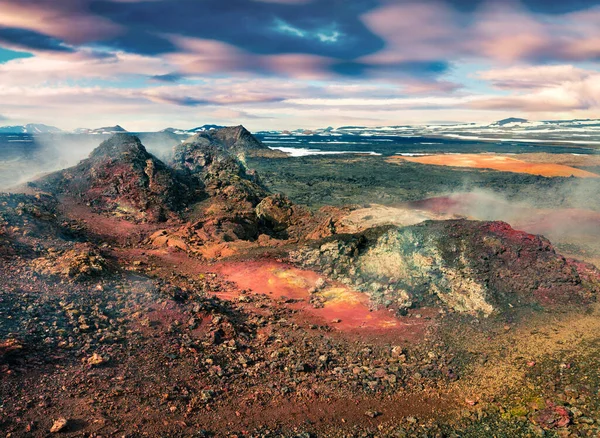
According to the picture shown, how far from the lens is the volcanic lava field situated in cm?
1008

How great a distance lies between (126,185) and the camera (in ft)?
104

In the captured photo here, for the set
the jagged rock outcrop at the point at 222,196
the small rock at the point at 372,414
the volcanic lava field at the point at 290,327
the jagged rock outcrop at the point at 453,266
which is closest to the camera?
the volcanic lava field at the point at 290,327

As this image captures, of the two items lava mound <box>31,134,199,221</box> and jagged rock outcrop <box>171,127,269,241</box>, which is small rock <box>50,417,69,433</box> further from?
lava mound <box>31,134,199,221</box>

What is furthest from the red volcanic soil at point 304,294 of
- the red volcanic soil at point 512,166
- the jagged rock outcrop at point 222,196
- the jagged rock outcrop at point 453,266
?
the red volcanic soil at point 512,166

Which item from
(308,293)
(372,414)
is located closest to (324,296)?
(308,293)

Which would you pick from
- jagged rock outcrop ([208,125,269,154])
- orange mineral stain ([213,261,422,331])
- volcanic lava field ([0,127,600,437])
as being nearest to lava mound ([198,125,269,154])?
jagged rock outcrop ([208,125,269,154])

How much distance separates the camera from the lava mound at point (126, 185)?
3014 centimetres

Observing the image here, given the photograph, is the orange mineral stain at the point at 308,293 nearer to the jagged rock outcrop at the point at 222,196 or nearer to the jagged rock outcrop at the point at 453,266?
the jagged rock outcrop at the point at 453,266

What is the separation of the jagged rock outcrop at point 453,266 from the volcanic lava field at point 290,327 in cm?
8

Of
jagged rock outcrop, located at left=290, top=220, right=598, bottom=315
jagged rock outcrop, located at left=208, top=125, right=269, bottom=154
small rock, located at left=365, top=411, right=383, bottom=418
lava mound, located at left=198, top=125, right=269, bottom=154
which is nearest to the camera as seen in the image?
small rock, located at left=365, top=411, right=383, bottom=418

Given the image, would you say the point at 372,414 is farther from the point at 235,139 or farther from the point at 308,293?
the point at 235,139

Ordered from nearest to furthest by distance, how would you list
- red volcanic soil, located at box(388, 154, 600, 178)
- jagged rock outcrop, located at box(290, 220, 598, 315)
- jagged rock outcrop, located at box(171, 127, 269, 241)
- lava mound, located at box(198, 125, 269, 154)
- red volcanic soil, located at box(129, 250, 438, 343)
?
red volcanic soil, located at box(129, 250, 438, 343)
jagged rock outcrop, located at box(290, 220, 598, 315)
jagged rock outcrop, located at box(171, 127, 269, 241)
red volcanic soil, located at box(388, 154, 600, 178)
lava mound, located at box(198, 125, 269, 154)

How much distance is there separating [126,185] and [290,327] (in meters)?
21.5

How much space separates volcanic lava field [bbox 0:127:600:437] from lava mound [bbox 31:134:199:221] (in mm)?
1264
